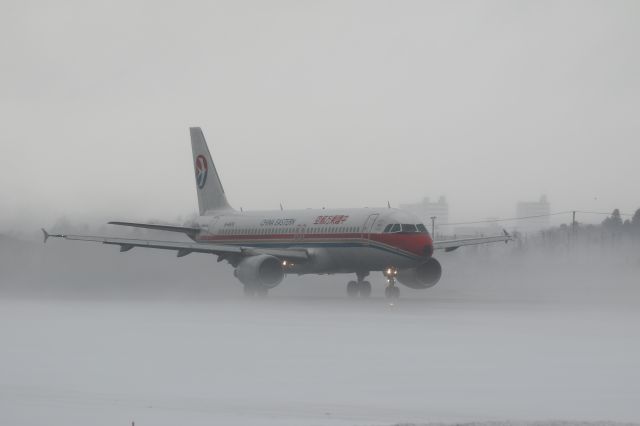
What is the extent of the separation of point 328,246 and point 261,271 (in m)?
3.76

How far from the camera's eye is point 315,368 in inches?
788

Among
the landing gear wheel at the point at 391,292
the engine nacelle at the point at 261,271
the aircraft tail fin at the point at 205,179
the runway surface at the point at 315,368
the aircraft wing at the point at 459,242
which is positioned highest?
the aircraft tail fin at the point at 205,179

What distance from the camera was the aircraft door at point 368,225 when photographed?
48.1 metres

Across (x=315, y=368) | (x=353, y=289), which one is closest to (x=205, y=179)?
(x=353, y=289)

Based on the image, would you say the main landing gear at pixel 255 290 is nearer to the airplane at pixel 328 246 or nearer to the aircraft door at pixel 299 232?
the airplane at pixel 328 246

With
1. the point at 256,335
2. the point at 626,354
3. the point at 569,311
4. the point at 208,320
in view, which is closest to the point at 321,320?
the point at 208,320

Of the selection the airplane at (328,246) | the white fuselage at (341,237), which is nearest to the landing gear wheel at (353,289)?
the airplane at (328,246)

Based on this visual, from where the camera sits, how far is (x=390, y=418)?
47.0 ft

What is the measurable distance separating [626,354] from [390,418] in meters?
9.88

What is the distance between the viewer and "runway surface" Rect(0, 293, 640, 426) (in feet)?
48.9

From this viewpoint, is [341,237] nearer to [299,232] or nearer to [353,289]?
[353,289]

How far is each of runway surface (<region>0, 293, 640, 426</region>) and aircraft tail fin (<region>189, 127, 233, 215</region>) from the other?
26.6 metres

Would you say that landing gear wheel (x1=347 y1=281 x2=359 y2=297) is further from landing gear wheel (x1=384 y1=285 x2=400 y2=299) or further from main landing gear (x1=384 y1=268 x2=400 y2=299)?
landing gear wheel (x1=384 y1=285 x2=400 y2=299)

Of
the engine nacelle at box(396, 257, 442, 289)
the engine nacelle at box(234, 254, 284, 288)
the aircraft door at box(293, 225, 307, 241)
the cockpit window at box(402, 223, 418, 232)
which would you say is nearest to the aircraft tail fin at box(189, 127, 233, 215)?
the aircraft door at box(293, 225, 307, 241)
